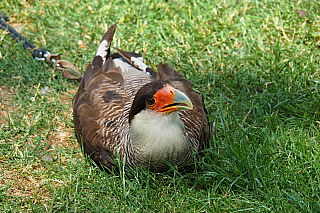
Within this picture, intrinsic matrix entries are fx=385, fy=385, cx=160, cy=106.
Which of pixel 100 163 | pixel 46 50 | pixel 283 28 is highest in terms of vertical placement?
pixel 283 28

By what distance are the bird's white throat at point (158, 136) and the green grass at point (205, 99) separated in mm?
304

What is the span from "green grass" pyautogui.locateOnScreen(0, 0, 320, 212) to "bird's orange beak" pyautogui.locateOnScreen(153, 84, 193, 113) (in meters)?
0.75

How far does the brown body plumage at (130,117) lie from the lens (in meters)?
3.25

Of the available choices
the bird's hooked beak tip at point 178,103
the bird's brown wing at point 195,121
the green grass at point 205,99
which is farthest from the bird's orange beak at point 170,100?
the green grass at point 205,99

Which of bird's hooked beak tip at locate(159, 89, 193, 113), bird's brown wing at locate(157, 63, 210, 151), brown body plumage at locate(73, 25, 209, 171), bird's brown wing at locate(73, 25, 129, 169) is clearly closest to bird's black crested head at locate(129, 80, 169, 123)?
brown body plumage at locate(73, 25, 209, 171)

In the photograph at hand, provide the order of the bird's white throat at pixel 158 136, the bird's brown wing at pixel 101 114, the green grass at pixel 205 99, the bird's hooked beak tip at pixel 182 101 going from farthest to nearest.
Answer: the bird's brown wing at pixel 101 114 → the green grass at pixel 205 99 → the bird's white throat at pixel 158 136 → the bird's hooked beak tip at pixel 182 101

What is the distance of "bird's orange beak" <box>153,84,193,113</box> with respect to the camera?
10.1 feet

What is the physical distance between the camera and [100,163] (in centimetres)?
374

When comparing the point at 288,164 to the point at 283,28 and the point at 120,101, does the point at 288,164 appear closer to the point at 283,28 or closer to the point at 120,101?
the point at 120,101

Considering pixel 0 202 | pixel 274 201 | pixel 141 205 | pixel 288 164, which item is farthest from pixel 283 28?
pixel 0 202

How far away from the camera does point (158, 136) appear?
3252mm

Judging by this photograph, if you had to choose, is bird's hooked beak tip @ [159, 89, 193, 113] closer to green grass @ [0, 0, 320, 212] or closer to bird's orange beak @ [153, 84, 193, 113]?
bird's orange beak @ [153, 84, 193, 113]

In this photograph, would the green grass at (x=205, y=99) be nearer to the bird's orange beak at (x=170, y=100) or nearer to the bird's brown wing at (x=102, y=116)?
the bird's brown wing at (x=102, y=116)

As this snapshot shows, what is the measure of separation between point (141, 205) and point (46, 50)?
3.22m
